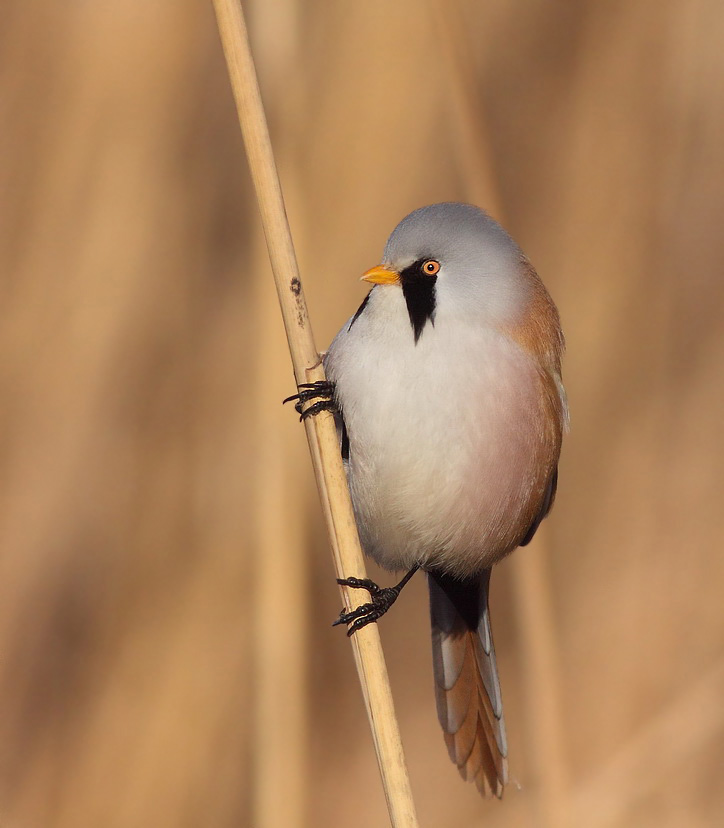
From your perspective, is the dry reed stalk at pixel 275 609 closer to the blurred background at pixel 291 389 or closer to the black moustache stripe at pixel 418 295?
the blurred background at pixel 291 389

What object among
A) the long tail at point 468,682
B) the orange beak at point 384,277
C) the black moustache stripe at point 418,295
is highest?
the orange beak at point 384,277

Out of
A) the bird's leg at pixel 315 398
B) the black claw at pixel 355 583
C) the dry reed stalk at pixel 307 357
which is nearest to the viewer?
the dry reed stalk at pixel 307 357

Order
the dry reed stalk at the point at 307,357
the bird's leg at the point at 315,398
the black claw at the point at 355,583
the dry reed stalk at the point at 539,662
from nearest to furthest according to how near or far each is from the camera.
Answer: the dry reed stalk at the point at 307,357 < the black claw at the point at 355,583 < the bird's leg at the point at 315,398 < the dry reed stalk at the point at 539,662

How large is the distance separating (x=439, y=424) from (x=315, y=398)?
23 cm

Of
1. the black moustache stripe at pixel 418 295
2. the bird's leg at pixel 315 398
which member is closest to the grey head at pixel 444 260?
the black moustache stripe at pixel 418 295

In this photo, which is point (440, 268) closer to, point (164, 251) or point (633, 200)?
point (164, 251)

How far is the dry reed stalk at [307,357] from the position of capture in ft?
4.83

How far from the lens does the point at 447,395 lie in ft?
5.47

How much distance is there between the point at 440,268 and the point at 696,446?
1.45 m

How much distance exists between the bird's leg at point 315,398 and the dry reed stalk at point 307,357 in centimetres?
10

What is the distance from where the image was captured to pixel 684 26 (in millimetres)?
2527

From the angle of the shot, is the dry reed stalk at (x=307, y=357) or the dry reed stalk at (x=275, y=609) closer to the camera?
the dry reed stalk at (x=307, y=357)

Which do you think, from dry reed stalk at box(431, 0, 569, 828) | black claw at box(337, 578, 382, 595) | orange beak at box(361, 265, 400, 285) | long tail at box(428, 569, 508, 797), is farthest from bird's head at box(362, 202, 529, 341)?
long tail at box(428, 569, 508, 797)

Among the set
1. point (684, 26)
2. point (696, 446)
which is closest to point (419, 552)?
point (696, 446)
